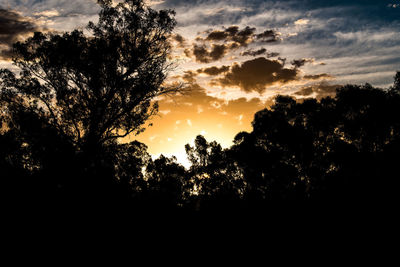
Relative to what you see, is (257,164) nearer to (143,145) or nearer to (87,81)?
(143,145)

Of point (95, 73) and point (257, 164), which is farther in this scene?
point (257, 164)

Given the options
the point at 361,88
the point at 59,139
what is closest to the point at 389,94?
the point at 361,88

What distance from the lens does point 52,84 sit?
53.6 ft

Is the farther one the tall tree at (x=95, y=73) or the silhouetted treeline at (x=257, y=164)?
the tall tree at (x=95, y=73)

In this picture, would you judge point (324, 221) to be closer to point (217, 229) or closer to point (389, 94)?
point (217, 229)

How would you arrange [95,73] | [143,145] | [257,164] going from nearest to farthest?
1. [95,73]
2. [143,145]
3. [257,164]

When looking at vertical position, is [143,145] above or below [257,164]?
above

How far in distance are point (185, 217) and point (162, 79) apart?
1198 centimetres

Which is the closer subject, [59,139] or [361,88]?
[59,139]

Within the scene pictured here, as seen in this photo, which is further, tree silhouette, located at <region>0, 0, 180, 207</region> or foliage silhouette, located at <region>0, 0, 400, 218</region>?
tree silhouette, located at <region>0, 0, 180, 207</region>

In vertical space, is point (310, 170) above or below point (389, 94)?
below

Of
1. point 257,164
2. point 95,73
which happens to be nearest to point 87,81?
point 95,73

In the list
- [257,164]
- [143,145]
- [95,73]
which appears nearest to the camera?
[95,73]

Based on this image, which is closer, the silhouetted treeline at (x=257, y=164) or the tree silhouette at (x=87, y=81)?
the silhouetted treeline at (x=257, y=164)
